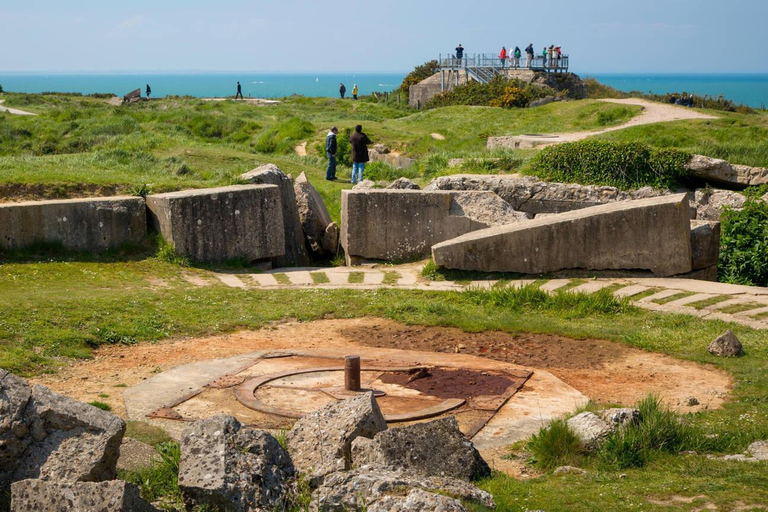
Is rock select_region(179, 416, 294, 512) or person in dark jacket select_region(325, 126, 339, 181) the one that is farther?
person in dark jacket select_region(325, 126, 339, 181)

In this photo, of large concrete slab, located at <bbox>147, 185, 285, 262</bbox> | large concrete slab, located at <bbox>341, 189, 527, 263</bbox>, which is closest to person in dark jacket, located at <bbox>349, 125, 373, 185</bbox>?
large concrete slab, located at <bbox>341, 189, 527, 263</bbox>

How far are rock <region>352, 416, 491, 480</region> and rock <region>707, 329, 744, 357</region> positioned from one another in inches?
156

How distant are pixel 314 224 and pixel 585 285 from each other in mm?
5739

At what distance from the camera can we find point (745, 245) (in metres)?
14.4

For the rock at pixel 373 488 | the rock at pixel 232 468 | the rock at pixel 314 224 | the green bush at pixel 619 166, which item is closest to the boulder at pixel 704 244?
the green bush at pixel 619 166

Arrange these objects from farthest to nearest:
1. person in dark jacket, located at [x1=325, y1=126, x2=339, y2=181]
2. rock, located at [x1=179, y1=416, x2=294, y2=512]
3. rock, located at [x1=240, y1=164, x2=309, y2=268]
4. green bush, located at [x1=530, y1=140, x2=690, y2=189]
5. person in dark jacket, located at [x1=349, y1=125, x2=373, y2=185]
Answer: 1. person in dark jacket, located at [x1=325, y1=126, x2=339, y2=181]
2. person in dark jacket, located at [x1=349, y1=125, x2=373, y2=185]
3. green bush, located at [x1=530, y1=140, x2=690, y2=189]
4. rock, located at [x1=240, y1=164, x2=309, y2=268]
5. rock, located at [x1=179, y1=416, x2=294, y2=512]

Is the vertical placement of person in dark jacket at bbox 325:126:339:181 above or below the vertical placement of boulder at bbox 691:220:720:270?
above

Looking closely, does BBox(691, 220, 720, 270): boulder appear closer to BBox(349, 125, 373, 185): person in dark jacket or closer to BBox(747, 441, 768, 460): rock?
BBox(747, 441, 768, 460): rock

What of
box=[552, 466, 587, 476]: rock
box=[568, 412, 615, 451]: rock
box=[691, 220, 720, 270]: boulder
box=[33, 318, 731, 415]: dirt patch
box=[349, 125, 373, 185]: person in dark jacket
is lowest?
box=[33, 318, 731, 415]: dirt patch

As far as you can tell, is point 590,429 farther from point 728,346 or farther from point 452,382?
point 728,346

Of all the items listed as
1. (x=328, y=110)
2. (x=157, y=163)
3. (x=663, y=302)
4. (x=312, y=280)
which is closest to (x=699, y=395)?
(x=663, y=302)

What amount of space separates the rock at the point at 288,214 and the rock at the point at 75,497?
34.1ft

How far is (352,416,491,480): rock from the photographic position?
5676mm

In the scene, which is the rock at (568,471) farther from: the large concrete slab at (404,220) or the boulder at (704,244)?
the large concrete slab at (404,220)
